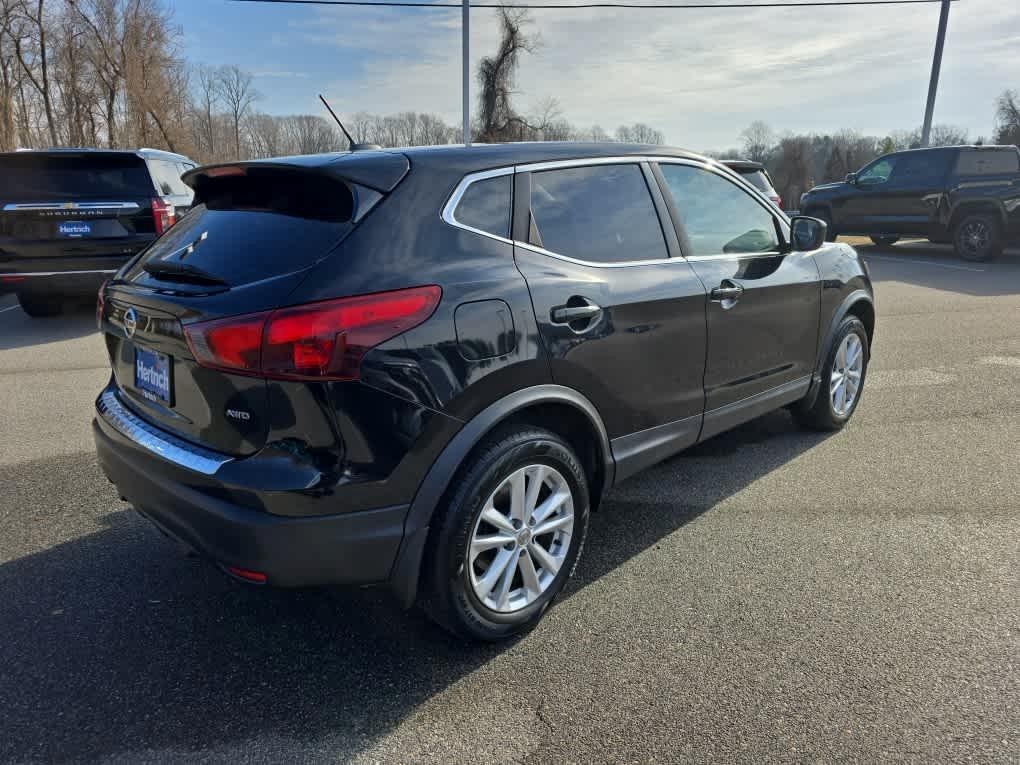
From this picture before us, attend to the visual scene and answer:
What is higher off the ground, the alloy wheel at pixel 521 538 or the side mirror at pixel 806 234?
the side mirror at pixel 806 234

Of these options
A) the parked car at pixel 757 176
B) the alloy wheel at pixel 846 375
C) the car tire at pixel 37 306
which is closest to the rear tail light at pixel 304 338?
the alloy wheel at pixel 846 375

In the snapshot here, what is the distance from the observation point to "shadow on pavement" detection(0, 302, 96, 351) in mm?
7872

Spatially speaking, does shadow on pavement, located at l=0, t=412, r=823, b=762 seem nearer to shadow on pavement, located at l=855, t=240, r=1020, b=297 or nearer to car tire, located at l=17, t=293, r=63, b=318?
car tire, located at l=17, t=293, r=63, b=318

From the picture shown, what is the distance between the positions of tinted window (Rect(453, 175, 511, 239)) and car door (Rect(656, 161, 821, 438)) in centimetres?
104

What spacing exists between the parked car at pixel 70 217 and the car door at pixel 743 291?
19.9 feet

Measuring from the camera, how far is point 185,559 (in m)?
3.29

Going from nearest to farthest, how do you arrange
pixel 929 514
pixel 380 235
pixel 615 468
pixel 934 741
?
pixel 934 741
pixel 380 235
pixel 615 468
pixel 929 514

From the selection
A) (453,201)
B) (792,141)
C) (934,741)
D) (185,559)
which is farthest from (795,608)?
(792,141)

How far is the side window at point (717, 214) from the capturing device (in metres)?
3.53

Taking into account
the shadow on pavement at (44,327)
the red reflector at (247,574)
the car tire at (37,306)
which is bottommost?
the shadow on pavement at (44,327)

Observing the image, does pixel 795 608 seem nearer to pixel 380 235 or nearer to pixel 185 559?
pixel 380 235

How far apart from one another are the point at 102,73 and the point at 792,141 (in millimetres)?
38967

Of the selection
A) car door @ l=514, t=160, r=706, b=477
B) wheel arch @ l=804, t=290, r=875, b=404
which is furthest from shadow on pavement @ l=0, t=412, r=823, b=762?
wheel arch @ l=804, t=290, r=875, b=404

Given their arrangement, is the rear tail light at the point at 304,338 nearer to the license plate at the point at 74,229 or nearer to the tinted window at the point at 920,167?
the license plate at the point at 74,229
